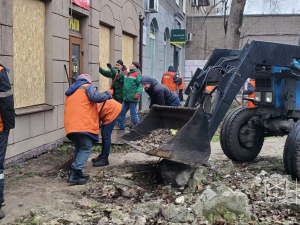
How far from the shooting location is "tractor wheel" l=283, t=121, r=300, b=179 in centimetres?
517

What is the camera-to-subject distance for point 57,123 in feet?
24.5

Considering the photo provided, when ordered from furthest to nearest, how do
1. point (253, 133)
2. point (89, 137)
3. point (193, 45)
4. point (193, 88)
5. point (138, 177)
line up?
point (193, 45), point (253, 133), point (193, 88), point (138, 177), point (89, 137)

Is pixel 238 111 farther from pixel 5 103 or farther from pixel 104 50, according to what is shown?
pixel 104 50

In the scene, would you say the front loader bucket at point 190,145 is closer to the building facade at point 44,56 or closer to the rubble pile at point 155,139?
the rubble pile at point 155,139

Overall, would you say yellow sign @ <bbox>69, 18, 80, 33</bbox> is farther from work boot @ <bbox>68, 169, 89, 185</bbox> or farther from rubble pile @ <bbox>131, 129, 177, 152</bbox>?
work boot @ <bbox>68, 169, 89, 185</bbox>

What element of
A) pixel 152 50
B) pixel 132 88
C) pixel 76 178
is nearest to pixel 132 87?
pixel 132 88

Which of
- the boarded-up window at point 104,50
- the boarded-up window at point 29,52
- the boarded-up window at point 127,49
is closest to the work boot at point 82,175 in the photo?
the boarded-up window at point 29,52

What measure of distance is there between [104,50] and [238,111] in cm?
487

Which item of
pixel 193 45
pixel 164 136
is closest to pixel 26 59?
pixel 164 136

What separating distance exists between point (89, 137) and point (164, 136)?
1.09m

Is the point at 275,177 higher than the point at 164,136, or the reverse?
the point at 164,136

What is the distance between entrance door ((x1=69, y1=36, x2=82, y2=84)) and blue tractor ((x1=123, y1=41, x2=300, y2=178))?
9.52ft

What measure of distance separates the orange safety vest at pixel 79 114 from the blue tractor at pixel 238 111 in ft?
2.60

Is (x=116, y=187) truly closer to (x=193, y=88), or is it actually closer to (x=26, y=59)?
(x=193, y=88)
